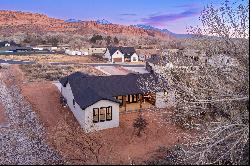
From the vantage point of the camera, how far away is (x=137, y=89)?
29.5 metres

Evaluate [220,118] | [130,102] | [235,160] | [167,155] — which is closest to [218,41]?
[220,118]

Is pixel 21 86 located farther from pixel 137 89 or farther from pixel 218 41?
pixel 218 41

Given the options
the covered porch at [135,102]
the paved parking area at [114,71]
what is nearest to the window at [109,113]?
the covered porch at [135,102]

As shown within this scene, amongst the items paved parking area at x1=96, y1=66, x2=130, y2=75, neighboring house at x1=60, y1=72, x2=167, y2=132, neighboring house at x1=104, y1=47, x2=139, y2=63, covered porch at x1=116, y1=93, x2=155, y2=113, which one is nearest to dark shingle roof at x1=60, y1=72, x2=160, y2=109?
neighboring house at x1=60, y1=72, x2=167, y2=132

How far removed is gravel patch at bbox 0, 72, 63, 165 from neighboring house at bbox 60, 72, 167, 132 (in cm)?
352

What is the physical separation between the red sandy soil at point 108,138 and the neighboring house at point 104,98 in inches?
31.9

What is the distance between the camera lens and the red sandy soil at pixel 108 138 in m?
20.0

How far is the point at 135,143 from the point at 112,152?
7.87 feet

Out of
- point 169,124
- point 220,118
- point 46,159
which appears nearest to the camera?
point 220,118

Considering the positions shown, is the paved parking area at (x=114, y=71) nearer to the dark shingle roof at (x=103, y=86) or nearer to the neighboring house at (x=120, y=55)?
the neighboring house at (x=120, y=55)

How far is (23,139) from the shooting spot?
2323 centimetres

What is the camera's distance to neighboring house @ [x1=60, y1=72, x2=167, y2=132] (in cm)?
2441

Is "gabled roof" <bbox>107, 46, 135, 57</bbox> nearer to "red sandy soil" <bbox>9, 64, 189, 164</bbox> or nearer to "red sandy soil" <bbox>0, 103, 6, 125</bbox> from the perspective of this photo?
"red sandy soil" <bbox>0, 103, 6, 125</bbox>

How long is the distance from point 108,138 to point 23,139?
242 inches
